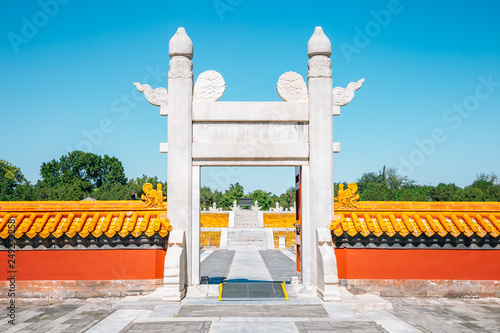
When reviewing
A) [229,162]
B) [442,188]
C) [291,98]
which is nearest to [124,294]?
[229,162]

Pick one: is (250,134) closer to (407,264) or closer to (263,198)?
(407,264)

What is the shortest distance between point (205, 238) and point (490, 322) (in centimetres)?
2378

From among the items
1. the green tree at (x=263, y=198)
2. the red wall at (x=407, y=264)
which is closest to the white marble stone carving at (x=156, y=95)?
the red wall at (x=407, y=264)

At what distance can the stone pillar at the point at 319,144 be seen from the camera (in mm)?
8430

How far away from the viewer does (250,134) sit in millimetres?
8680

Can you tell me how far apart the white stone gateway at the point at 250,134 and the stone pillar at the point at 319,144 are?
2 centimetres

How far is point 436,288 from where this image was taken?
827 centimetres

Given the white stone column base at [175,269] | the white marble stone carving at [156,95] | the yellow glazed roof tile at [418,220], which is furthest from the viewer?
the white marble stone carving at [156,95]

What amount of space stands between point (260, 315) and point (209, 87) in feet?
14.8

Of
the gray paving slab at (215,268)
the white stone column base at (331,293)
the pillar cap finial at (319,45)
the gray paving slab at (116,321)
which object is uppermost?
the pillar cap finial at (319,45)

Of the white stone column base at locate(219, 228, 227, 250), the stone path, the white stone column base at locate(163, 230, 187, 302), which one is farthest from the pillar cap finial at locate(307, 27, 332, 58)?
the white stone column base at locate(219, 228, 227, 250)

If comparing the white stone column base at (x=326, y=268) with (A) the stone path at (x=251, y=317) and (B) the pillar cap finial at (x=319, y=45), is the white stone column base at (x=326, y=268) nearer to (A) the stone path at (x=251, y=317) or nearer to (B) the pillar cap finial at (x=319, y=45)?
(A) the stone path at (x=251, y=317)

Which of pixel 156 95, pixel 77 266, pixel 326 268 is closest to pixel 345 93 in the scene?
pixel 326 268

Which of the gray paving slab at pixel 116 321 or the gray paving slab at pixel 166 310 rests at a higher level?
the gray paving slab at pixel 166 310
